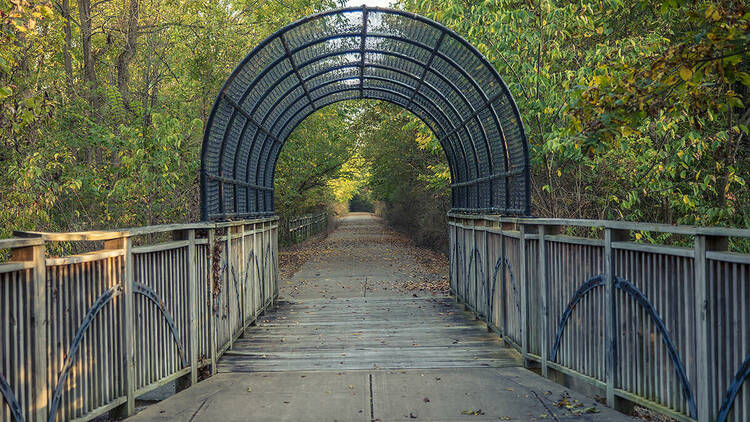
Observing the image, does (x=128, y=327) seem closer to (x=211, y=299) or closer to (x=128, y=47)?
(x=211, y=299)

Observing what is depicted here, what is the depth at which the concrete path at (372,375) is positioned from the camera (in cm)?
469

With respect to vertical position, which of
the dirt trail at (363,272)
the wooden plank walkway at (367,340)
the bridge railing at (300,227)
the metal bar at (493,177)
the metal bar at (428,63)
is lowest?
the dirt trail at (363,272)

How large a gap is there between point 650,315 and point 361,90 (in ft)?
26.7

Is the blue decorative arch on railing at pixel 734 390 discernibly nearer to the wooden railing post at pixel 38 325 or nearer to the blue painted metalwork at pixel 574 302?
the blue painted metalwork at pixel 574 302

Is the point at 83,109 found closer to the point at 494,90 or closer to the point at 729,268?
the point at 494,90

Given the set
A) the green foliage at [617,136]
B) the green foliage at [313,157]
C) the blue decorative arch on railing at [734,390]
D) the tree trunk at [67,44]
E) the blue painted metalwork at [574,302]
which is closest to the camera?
the blue decorative arch on railing at [734,390]

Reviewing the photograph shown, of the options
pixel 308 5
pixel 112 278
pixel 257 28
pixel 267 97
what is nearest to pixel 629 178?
pixel 267 97

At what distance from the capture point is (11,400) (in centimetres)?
332

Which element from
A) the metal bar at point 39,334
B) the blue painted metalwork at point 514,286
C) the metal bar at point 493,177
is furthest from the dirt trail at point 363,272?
the metal bar at point 39,334

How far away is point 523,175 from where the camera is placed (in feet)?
24.1

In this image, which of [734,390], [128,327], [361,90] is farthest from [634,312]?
[361,90]

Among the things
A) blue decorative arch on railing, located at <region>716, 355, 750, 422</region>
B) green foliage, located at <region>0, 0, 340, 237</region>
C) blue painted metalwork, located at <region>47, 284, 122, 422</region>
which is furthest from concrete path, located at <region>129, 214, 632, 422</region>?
green foliage, located at <region>0, 0, 340, 237</region>

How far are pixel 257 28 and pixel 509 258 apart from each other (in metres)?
10.2

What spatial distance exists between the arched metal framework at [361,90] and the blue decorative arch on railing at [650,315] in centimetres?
197
